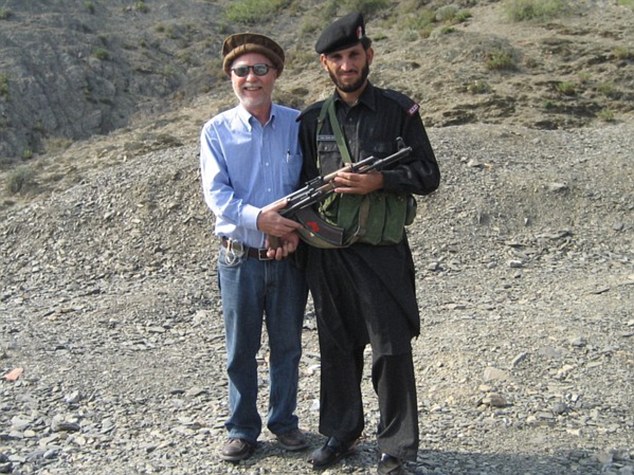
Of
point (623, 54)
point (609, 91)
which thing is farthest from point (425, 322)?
point (623, 54)

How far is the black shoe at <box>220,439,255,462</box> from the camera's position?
12.9ft

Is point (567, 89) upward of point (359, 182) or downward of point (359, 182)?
upward

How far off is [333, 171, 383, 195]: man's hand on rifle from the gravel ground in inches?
52.1

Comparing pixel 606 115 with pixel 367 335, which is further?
pixel 606 115

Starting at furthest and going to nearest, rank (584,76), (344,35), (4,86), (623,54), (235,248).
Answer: (4,86), (623,54), (584,76), (235,248), (344,35)

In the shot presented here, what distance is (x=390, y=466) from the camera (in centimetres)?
365

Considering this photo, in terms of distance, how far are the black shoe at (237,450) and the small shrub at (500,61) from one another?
13035 mm

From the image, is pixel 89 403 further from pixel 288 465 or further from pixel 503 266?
pixel 503 266

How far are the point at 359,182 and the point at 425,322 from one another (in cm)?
360

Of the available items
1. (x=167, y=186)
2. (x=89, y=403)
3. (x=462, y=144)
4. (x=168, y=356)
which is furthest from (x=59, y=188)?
(x=89, y=403)

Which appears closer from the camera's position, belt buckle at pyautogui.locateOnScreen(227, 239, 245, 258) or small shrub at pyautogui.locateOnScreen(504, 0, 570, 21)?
belt buckle at pyautogui.locateOnScreen(227, 239, 245, 258)

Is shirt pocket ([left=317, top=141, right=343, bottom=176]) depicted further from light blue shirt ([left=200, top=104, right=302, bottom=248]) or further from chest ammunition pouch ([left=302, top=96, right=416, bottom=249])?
light blue shirt ([left=200, top=104, right=302, bottom=248])

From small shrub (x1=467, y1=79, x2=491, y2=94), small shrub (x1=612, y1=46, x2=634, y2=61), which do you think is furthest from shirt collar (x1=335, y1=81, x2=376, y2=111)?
small shrub (x1=612, y1=46, x2=634, y2=61)

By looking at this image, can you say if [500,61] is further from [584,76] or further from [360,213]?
[360,213]
